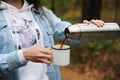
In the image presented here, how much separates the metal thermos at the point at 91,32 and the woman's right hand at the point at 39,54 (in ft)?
0.85

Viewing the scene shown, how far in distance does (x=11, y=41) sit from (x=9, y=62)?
20cm

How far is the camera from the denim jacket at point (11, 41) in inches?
99.4

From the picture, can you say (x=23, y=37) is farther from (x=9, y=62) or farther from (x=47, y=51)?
(x=47, y=51)

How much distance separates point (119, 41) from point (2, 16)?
5.25 metres

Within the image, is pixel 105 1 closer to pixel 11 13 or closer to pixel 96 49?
pixel 96 49

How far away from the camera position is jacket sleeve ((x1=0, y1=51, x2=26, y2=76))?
8.16 ft

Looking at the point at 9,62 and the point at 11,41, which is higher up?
the point at 11,41

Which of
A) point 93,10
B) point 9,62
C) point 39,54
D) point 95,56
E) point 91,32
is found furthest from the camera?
point 95,56

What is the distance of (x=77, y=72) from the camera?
23.8 ft

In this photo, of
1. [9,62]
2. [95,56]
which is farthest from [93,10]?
[9,62]

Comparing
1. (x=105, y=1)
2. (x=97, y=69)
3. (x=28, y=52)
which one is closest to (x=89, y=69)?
(x=97, y=69)

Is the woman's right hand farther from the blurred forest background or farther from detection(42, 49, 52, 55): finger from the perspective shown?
the blurred forest background

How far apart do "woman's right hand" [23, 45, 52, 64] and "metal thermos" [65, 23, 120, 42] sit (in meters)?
0.26

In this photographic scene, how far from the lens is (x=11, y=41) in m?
2.68
